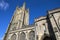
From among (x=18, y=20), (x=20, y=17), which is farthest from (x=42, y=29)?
(x=20, y=17)

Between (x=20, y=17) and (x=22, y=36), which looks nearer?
(x=22, y=36)

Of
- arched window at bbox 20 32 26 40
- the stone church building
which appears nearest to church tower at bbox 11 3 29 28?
the stone church building

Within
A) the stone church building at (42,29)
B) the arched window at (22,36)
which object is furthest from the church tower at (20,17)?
the arched window at (22,36)

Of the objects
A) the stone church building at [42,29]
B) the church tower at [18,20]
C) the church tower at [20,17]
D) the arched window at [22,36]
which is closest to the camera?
the stone church building at [42,29]

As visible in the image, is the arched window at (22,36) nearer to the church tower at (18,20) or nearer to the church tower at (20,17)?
the church tower at (18,20)

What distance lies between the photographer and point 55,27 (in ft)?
64.1

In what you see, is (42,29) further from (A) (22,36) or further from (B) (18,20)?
(B) (18,20)

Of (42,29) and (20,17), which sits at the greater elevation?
(20,17)

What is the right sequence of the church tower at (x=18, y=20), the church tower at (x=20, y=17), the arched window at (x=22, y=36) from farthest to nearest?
the church tower at (x=20, y=17) < the church tower at (x=18, y=20) < the arched window at (x=22, y=36)

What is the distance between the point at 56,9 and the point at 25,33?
1536cm

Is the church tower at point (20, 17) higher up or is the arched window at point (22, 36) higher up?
the church tower at point (20, 17)

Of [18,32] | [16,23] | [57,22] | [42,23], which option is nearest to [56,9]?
[57,22]

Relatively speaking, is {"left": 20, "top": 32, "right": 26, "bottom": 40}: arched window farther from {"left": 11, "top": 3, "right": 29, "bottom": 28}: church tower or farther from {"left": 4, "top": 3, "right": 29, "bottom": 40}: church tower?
{"left": 11, "top": 3, "right": 29, "bottom": 28}: church tower

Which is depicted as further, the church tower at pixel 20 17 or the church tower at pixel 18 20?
the church tower at pixel 20 17
